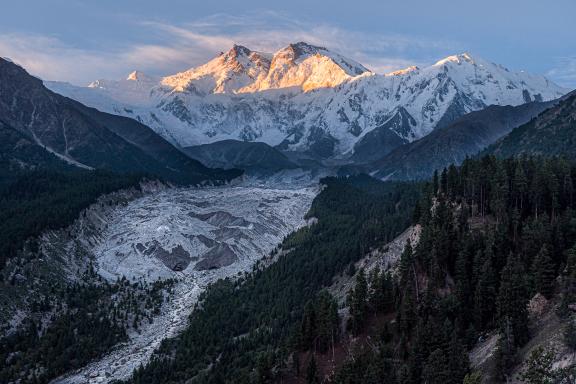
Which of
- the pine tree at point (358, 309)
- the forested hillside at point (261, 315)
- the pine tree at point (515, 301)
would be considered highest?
the pine tree at point (515, 301)

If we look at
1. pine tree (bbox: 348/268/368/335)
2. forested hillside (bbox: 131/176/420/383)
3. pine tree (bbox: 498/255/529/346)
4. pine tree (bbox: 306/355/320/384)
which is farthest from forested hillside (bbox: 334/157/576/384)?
forested hillside (bbox: 131/176/420/383)

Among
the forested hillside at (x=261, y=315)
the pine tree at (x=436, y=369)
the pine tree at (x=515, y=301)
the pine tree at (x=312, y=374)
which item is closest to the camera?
the pine tree at (x=436, y=369)

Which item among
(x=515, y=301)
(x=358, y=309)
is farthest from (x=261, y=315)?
(x=515, y=301)

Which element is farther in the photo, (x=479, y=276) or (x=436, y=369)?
(x=479, y=276)

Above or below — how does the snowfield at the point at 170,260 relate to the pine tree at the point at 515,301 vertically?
below

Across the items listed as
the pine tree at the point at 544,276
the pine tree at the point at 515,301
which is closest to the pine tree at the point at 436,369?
the pine tree at the point at 515,301

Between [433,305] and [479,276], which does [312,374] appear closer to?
[433,305]

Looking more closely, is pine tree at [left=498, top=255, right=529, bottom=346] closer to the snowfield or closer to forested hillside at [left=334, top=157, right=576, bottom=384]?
forested hillside at [left=334, top=157, right=576, bottom=384]

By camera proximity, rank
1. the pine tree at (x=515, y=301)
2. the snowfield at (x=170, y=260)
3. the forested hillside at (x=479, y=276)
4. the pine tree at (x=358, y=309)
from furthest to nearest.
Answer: the snowfield at (x=170, y=260)
the pine tree at (x=358, y=309)
the pine tree at (x=515, y=301)
the forested hillside at (x=479, y=276)

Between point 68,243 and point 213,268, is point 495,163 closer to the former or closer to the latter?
point 213,268

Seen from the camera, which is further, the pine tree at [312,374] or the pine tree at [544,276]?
the pine tree at [312,374]

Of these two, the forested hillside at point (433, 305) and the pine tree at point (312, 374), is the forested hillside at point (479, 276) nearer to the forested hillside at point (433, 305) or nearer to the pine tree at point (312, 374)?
the forested hillside at point (433, 305)

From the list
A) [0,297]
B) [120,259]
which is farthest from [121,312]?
[120,259]
